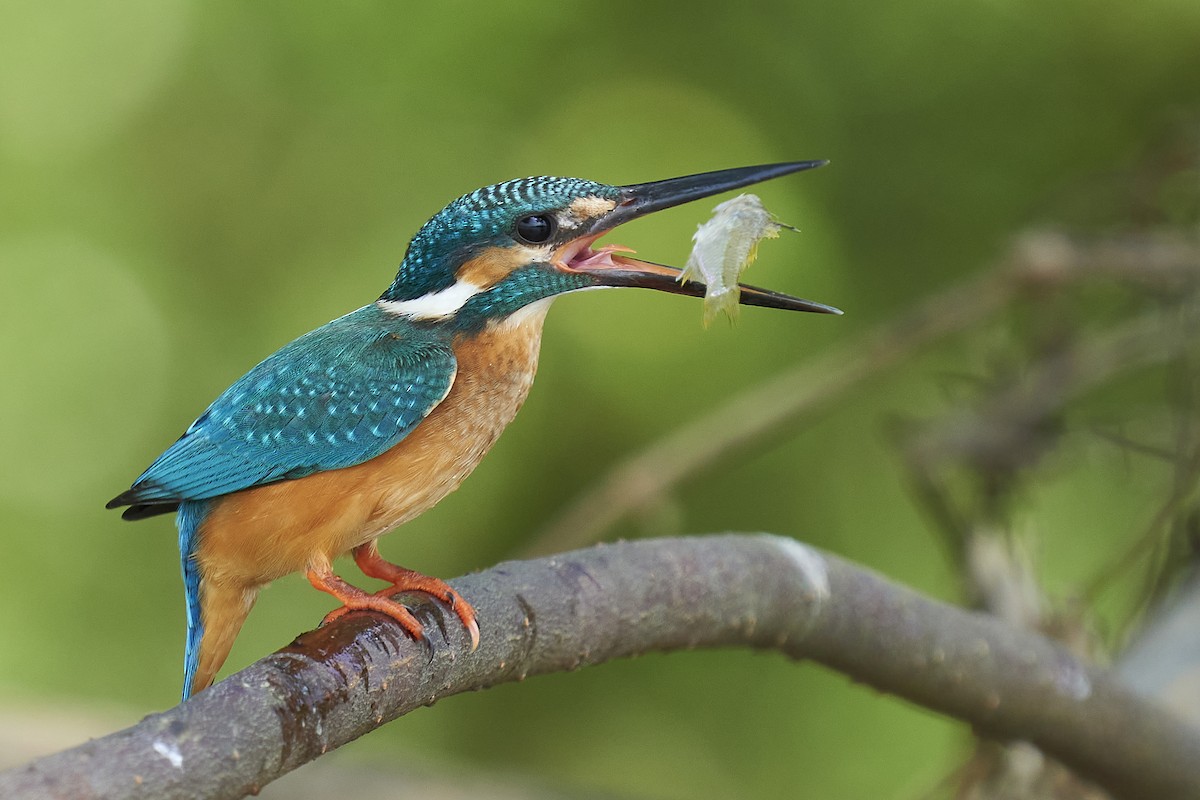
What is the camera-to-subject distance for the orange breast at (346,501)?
157cm

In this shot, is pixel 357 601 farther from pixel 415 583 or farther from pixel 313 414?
pixel 313 414

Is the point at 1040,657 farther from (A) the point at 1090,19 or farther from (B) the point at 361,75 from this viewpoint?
(B) the point at 361,75

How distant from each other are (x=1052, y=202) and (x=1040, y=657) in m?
1.81

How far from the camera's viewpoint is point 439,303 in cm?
168

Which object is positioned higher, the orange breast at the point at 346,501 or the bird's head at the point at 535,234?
the bird's head at the point at 535,234

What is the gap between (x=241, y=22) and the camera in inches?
163

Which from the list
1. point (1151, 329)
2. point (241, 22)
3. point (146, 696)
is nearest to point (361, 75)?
point (241, 22)

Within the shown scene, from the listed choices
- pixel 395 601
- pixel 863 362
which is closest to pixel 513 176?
pixel 863 362

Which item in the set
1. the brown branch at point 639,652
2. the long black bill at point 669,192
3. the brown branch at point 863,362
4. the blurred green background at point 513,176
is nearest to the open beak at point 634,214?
the long black bill at point 669,192

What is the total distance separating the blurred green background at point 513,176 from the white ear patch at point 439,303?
83.5 inches

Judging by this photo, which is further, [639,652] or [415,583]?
[639,652]

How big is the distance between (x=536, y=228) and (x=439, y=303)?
0.19 metres

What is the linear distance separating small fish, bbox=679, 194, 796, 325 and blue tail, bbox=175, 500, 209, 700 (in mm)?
707

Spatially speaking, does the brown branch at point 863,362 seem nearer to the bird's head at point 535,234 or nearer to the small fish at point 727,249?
the bird's head at point 535,234
